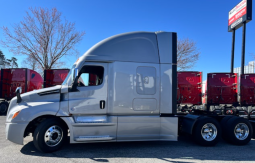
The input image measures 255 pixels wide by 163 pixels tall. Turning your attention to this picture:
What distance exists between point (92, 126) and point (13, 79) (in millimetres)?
10737

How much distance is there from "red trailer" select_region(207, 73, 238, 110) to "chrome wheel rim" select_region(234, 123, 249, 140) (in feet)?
15.8

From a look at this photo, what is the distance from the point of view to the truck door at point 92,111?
189 inches

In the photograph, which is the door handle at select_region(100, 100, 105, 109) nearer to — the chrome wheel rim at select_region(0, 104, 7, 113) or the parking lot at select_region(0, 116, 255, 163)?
the parking lot at select_region(0, 116, 255, 163)

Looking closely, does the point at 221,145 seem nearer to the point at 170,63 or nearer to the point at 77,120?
the point at 170,63

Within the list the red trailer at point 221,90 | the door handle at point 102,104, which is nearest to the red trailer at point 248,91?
the red trailer at point 221,90

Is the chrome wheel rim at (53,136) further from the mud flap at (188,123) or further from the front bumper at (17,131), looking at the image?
the mud flap at (188,123)

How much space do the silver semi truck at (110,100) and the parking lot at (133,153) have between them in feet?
1.09

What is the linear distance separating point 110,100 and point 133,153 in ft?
5.07

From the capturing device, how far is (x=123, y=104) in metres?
5.00

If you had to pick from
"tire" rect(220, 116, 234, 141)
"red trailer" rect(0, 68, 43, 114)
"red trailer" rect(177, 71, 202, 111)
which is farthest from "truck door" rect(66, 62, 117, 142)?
"red trailer" rect(0, 68, 43, 114)

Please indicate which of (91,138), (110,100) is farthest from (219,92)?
(91,138)

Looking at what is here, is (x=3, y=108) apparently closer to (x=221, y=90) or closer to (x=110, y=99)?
(x=110, y=99)

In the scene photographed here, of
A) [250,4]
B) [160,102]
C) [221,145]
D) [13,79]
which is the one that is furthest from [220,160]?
[250,4]

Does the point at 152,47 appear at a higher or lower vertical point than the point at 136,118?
higher
